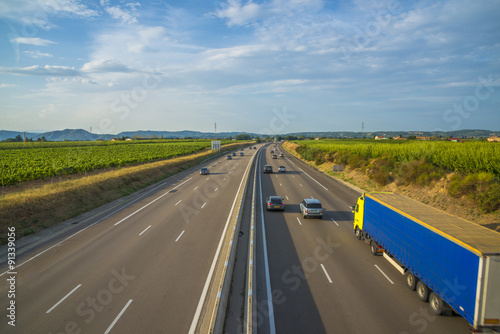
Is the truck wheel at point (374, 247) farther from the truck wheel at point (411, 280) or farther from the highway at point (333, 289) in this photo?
the truck wheel at point (411, 280)

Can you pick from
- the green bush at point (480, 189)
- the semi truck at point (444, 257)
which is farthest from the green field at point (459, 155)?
the semi truck at point (444, 257)

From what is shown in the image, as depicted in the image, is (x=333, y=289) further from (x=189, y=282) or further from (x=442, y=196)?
(x=442, y=196)

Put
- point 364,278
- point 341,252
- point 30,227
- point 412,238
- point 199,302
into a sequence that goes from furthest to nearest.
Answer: point 30,227
point 341,252
point 364,278
point 412,238
point 199,302

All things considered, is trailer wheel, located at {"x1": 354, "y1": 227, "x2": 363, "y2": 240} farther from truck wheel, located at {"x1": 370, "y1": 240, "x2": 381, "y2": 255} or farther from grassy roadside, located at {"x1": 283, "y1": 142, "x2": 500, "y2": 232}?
grassy roadside, located at {"x1": 283, "y1": 142, "x2": 500, "y2": 232}

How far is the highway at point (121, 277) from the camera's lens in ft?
31.7

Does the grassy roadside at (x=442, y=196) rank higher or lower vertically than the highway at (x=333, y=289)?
higher

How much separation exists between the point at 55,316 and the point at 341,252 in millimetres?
13418

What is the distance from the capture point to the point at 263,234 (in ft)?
63.7

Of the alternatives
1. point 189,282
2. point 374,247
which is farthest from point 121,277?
point 374,247

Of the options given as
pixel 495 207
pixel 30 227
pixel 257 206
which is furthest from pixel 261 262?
pixel 495 207

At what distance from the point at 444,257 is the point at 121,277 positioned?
12.6m

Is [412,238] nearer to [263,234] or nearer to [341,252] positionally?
[341,252]

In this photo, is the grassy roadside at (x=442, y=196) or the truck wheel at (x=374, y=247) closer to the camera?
the truck wheel at (x=374, y=247)

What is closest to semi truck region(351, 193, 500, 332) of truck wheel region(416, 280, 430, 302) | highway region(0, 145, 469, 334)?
truck wheel region(416, 280, 430, 302)
